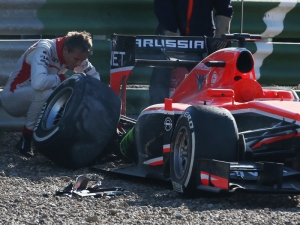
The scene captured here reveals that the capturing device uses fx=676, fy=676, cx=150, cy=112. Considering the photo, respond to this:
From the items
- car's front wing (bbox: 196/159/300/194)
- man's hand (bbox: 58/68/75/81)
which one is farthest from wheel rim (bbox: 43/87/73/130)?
car's front wing (bbox: 196/159/300/194)

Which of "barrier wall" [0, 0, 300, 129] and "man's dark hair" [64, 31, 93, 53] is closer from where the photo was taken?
"man's dark hair" [64, 31, 93, 53]

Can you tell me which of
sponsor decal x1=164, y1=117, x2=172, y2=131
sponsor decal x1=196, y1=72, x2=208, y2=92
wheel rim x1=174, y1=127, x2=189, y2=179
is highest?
sponsor decal x1=196, y1=72, x2=208, y2=92

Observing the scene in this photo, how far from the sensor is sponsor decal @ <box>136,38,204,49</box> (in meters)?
6.20

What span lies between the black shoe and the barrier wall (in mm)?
959

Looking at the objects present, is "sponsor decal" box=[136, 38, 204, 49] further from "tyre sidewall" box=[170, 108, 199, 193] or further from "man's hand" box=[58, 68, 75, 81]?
"tyre sidewall" box=[170, 108, 199, 193]

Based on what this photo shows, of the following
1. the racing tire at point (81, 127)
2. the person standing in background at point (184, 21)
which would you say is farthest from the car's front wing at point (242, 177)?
the person standing in background at point (184, 21)

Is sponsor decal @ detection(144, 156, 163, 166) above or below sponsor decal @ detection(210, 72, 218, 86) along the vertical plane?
below

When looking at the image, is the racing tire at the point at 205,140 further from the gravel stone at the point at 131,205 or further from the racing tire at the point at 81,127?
the racing tire at the point at 81,127

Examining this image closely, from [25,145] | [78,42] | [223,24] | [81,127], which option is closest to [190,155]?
[81,127]

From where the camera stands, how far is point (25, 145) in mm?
6469

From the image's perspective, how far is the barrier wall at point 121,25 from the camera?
7.14 meters

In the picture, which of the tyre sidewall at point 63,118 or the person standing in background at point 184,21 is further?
the person standing in background at point 184,21

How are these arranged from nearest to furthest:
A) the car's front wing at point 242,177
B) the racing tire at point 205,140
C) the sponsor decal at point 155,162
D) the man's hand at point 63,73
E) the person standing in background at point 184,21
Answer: the car's front wing at point 242,177 < the racing tire at point 205,140 < the sponsor decal at point 155,162 < the man's hand at point 63,73 < the person standing in background at point 184,21

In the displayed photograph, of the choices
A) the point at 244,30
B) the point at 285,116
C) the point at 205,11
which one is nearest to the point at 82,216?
the point at 285,116
